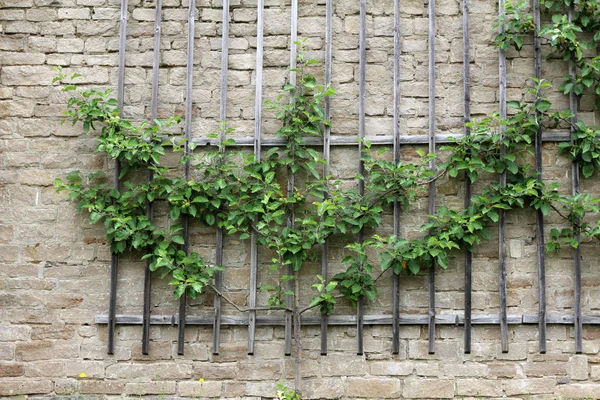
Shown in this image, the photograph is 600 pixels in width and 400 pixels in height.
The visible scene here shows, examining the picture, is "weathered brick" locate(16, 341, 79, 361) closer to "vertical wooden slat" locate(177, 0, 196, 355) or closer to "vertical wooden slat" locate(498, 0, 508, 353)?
"vertical wooden slat" locate(177, 0, 196, 355)

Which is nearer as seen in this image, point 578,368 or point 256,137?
point 578,368

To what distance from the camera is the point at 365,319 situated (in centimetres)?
462

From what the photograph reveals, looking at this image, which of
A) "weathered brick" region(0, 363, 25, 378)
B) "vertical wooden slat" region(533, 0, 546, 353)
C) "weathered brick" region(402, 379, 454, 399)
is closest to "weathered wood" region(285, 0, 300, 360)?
"weathered brick" region(402, 379, 454, 399)

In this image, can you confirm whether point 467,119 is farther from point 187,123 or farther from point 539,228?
point 187,123

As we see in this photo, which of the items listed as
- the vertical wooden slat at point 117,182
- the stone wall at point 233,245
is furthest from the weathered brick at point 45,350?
the vertical wooden slat at point 117,182

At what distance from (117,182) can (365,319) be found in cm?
194

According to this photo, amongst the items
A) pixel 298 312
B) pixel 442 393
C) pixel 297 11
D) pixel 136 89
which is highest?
pixel 297 11

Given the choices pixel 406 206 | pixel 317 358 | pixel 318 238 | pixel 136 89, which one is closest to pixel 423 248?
pixel 406 206

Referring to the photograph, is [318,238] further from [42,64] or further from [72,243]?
[42,64]

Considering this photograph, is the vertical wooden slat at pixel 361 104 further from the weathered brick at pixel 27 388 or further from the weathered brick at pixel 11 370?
the weathered brick at pixel 11 370

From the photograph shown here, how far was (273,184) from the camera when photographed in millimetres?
4621

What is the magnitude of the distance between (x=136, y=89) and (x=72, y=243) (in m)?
1.16

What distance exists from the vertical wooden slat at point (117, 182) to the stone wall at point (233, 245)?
2.0 inches

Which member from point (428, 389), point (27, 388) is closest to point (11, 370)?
point (27, 388)
